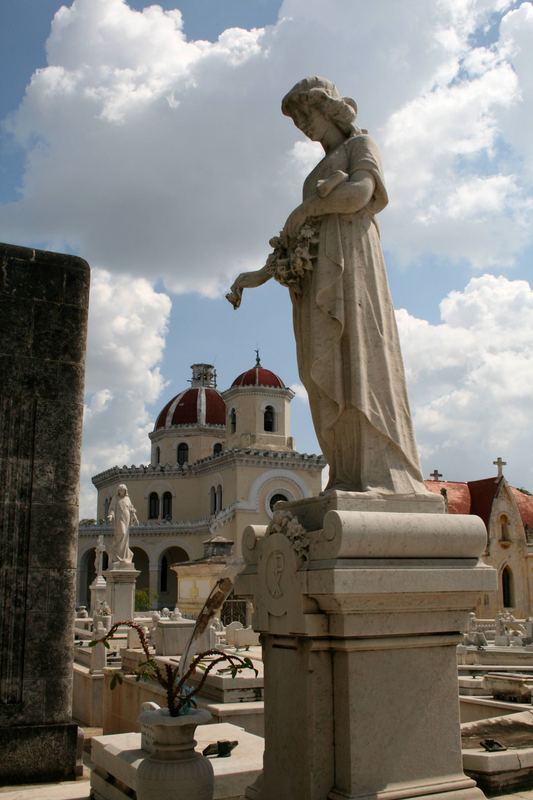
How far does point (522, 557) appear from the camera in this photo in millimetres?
35844

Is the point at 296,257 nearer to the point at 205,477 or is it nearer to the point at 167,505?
the point at 205,477

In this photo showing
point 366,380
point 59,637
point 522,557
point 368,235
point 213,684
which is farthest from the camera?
point 522,557

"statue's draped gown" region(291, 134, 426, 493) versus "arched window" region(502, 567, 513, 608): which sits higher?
"statue's draped gown" region(291, 134, 426, 493)

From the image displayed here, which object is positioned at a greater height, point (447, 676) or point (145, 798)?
point (447, 676)

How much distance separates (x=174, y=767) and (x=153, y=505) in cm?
5360

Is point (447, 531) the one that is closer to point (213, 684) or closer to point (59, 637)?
point (59, 637)

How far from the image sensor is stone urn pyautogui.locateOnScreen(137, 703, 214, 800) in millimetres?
4238

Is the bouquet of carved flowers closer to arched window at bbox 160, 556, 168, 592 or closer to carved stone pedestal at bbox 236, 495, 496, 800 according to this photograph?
carved stone pedestal at bbox 236, 495, 496, 800

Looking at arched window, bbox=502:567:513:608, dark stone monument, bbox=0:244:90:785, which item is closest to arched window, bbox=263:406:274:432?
arched window, bbox=502:567:513:608

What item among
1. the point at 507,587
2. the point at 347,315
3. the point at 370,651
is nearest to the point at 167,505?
the point at 507,587

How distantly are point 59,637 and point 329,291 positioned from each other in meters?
3.84

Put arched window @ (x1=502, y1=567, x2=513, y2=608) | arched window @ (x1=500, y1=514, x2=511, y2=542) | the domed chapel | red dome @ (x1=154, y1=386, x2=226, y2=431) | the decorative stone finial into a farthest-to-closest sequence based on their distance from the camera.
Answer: the decorative stone finial → red dome @ (x1=154, y1=386, x2=226, y2=431) → the domed chapel → arched window @ (x1=500, y1=514, x2=511, y2=542) → arched window @ (x1=502, y1=567, x2=513, y2=608)

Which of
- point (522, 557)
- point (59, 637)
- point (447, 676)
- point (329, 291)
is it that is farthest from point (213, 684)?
point (522, 557)

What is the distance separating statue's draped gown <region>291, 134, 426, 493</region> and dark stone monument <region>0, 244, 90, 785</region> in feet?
9.41
